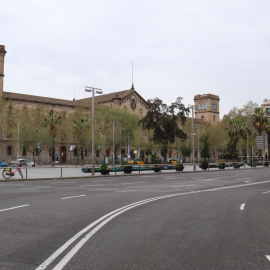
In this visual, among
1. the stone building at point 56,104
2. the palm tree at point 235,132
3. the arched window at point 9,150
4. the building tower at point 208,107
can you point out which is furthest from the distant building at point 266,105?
the arched window at point 9,150

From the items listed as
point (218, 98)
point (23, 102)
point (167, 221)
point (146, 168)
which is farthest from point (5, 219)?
point (218, 98)

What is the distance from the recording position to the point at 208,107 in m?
137

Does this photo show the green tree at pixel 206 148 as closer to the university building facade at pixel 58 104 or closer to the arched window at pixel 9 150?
the university building facade at pixel 58 104

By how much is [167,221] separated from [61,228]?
8.84 ft

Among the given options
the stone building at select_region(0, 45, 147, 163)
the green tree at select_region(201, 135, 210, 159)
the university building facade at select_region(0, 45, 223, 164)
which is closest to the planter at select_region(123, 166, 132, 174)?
the university building facade at select_region(0, 45, 223, 164)

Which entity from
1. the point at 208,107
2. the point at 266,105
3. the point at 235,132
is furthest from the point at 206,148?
the point at 208,107

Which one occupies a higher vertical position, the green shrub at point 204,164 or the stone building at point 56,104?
the stone building at point 56,104

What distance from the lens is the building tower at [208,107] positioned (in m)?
137

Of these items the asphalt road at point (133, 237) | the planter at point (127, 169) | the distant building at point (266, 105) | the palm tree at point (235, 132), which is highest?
the distant building at point (266, 105)

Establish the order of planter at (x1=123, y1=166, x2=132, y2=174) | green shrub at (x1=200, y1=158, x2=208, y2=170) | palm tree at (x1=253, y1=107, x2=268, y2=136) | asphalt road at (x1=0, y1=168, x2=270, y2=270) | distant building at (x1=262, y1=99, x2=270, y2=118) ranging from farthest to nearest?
distant building at (x1=262, y1=99, x2=270, y2=118), palm tree at (x1=253, y1=107, x2=268, y2=136), green shrub at (x1=200, y1=158, x2=208, y2=170), planter at (x1=123, y1=166, x2=132, y2=174), asphalt road at (x1=0, y1=168, x2=270, y2=270)

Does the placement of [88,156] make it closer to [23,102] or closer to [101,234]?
[23,102]

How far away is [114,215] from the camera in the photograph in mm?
10141

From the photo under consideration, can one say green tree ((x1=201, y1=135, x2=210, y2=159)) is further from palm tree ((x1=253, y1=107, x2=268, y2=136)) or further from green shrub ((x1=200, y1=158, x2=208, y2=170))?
green shrub ((x1=200, y1=158, x2=208, y2=170))

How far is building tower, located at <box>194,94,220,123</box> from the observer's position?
137 m
